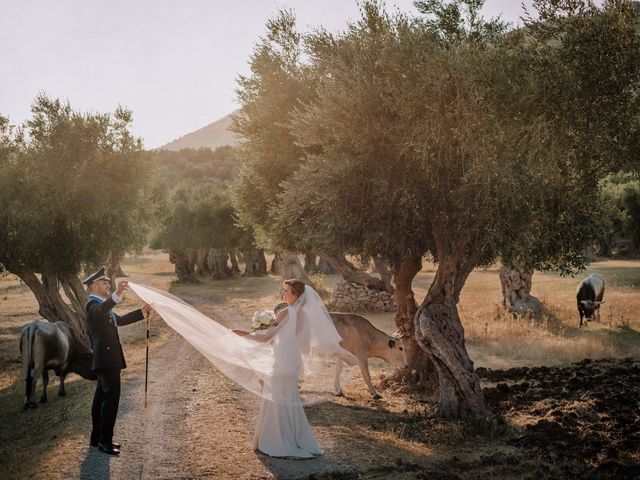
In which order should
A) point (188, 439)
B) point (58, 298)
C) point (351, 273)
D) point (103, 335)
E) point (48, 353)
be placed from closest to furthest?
point (103, 335), point (188, 439), point (48, 353), point (58, 298), point (351, 273)

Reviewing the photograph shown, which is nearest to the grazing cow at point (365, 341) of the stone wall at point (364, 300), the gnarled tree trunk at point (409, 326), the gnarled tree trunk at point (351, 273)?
the gnarled tree trunk at point (409, 326)

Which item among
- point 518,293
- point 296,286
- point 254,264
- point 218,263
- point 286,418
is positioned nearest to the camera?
point 286,418

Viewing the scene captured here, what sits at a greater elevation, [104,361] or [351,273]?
[351,273]

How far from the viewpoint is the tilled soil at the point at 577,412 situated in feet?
31.7

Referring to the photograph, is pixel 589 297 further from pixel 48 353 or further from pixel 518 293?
pixel 48 353

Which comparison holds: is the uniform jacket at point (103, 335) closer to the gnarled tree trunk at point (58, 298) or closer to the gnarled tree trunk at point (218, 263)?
the gnarled tree trunk at point (58, 298)

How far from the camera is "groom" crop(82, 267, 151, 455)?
942 centimetres

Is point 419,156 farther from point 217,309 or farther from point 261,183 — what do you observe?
point 217,309

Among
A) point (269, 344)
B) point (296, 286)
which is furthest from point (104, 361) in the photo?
point (296, 286)

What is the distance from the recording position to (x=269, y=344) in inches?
404

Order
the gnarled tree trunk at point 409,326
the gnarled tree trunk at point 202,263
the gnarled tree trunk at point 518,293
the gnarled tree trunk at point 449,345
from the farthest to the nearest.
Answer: the gnarled tree trunk at point 202,263
the gnarled tree trunk at point 518,293
the gnarled tree trunk at point 409,326
the gnarled tree trunk at point 449,345

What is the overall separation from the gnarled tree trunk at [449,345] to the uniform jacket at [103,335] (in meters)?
6.92

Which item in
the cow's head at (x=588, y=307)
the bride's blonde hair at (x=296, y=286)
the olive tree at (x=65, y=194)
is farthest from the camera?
the cow's head at (x=588, y=307)

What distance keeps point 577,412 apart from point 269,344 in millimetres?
7261
